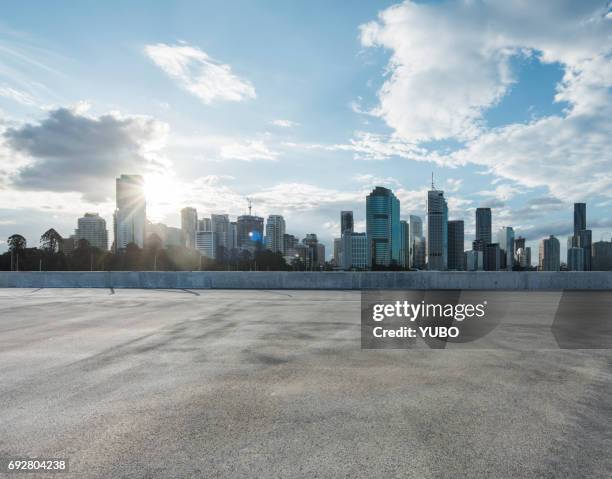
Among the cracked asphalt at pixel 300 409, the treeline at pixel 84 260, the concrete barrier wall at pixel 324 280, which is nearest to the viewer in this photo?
the cracked asphalt at pixel 300 409

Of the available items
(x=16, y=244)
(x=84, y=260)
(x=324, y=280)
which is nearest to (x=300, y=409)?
(x=324, y=280)

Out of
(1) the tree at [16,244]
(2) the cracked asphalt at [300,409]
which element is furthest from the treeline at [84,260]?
(2) the cracked asphalt at [300,409]

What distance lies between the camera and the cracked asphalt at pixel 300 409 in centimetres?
351

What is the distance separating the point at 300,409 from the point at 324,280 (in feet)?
69.7

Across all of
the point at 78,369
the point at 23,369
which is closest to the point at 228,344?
the point at 78,369

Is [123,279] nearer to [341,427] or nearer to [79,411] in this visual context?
[79,411]

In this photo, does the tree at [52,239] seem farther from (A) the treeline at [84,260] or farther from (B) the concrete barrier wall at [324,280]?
(B) the concrete barrier wall at [324,280]

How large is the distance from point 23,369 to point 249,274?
19630 millimetres

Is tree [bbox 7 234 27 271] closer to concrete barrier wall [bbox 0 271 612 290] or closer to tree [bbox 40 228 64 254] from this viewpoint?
tree [bbox 40 228 64 254]

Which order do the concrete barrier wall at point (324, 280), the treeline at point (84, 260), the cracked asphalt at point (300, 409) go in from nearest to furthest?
the cracked asphalt at point (300, 409) → the concrete barrier wall at point (324, 280) → the treeline at point (84, 260)

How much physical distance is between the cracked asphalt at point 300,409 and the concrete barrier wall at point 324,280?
16960mm

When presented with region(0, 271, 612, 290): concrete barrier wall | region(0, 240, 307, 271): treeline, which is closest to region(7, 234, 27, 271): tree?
region(0, 240, 307, 271): treeline

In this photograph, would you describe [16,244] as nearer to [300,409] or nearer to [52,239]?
[52,239]

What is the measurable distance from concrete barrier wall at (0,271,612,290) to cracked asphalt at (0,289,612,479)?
17.0 m
